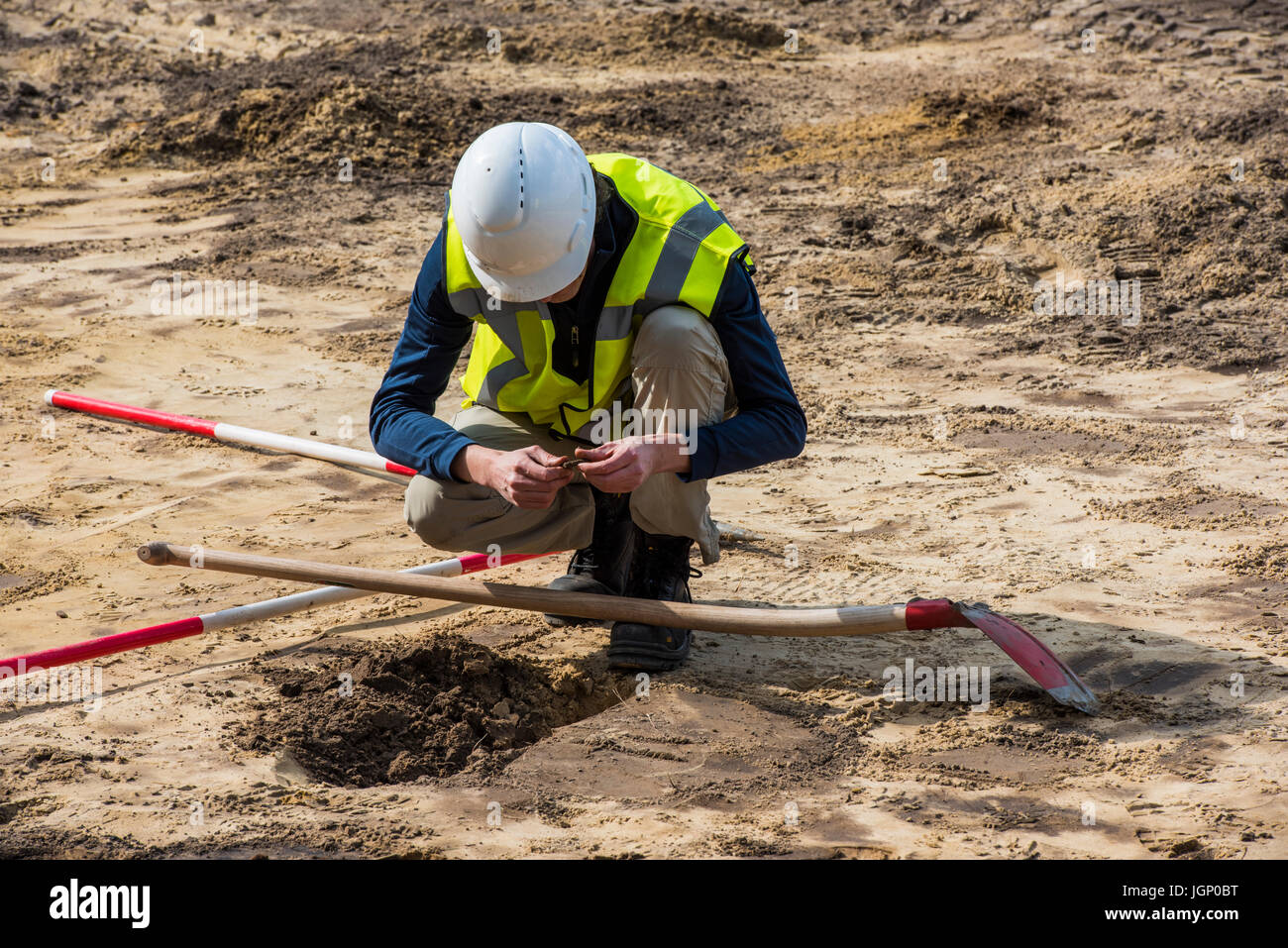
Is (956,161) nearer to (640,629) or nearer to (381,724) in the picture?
(640,629)

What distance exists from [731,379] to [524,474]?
Result: 635 mm

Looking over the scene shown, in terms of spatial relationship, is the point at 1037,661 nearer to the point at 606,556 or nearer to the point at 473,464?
the point at 606,556

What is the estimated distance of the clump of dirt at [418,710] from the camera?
9.27 feet

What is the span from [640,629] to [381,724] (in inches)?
26.9

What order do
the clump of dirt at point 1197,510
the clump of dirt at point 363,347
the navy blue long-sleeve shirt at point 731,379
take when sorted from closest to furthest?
the navy blue long-sleeve shirt at point 731,379, the clump of dirt at point 1197,510, the clump of dirt at point 363,347

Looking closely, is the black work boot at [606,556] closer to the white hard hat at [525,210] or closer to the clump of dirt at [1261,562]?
the white hard hat at [525,210]

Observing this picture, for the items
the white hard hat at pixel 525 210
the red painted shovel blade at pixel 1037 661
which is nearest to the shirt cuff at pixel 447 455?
the white hard hat at pixel 525 210

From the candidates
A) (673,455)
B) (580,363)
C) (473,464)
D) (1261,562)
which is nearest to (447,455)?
(473,464)

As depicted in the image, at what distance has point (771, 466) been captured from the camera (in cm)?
455

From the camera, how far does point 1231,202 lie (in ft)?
20.5

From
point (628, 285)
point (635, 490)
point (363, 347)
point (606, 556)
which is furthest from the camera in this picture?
point (363, 347)

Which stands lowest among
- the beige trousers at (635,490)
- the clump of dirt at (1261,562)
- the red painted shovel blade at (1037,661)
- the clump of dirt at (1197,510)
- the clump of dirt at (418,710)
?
the clump of dirt at (418,710)

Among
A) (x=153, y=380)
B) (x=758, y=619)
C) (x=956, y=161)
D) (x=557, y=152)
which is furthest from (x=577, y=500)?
(x=956, y=161)

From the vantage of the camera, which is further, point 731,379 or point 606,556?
point 606,556
